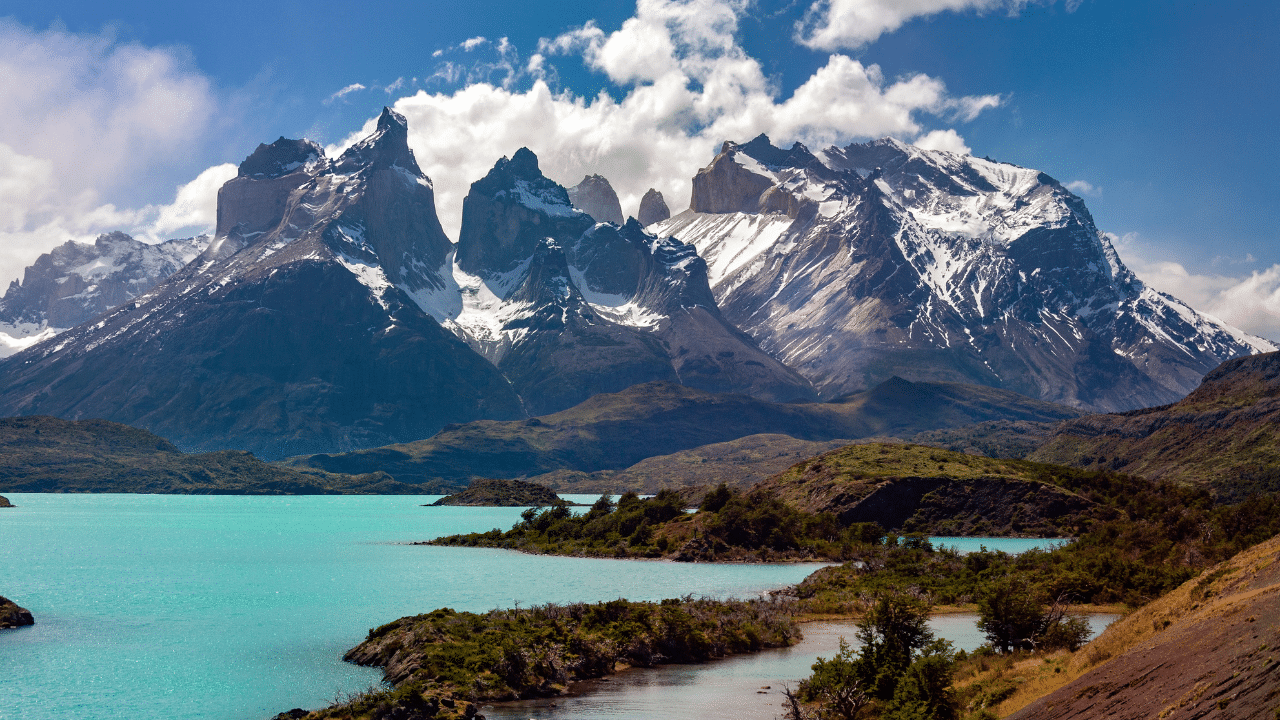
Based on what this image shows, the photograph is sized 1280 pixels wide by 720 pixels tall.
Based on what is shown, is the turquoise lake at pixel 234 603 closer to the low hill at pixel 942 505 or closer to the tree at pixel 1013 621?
the low hill at pixel 942 505

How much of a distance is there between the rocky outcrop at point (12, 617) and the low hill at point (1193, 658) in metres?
82.0

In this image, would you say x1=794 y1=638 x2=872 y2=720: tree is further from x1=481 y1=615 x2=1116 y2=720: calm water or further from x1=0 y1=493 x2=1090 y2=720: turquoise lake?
x1=0 y1=493 x2=1090 y2=720: turquoise lake

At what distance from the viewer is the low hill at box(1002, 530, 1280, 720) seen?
2816cm

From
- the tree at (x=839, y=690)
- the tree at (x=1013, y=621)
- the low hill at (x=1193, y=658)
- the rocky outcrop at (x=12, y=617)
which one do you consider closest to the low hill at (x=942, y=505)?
the tree at (x=1013, y=621)

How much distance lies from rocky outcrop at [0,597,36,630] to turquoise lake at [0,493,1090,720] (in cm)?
150

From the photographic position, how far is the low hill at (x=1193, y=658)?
28156mm

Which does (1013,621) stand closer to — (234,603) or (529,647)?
(529,647)

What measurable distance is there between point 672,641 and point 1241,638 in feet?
159

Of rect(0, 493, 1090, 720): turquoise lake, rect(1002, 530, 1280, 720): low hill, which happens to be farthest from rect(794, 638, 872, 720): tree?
rect(0, 493, 1090, 720): turquoise lake

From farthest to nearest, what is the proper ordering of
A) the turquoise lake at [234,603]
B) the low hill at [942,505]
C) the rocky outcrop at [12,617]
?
1. the low hill at [942,505]
2. the rocky outcrop at [12,617]
3. the turquoise lake at [234,603]

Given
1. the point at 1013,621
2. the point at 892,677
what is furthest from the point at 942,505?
the point at 892,677

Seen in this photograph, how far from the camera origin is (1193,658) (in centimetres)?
3388

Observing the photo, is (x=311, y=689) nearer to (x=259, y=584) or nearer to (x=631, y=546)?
(x=259, y=584)

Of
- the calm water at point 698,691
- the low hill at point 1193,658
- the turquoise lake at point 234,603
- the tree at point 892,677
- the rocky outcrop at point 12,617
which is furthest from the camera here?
the rocky outcrop at point 12,617
